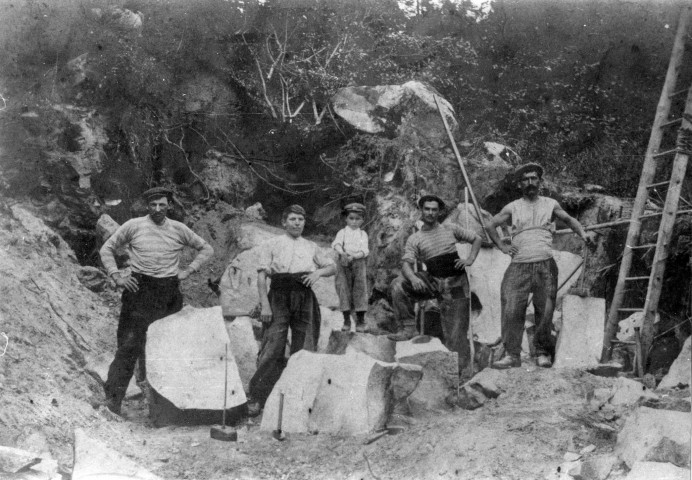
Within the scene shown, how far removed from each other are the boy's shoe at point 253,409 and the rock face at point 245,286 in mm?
2246

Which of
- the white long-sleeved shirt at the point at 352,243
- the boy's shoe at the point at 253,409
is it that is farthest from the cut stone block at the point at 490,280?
the boy's shoe at the point at 253,409

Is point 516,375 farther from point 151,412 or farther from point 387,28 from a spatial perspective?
point 387,28

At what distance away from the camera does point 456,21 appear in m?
7.36

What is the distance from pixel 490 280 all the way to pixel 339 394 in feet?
9.21

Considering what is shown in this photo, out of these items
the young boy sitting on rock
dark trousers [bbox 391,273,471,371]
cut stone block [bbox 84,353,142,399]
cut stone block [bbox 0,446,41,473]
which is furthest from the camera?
the young boy sitting on rock

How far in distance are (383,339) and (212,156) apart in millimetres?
3730

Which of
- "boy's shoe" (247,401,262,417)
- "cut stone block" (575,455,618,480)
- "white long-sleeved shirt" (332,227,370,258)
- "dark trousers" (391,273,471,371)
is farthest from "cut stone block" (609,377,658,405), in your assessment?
"white long-sleeved shirt" (332,227,370,258)

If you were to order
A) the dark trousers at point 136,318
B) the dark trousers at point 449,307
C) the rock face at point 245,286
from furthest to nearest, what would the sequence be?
the rock face at point 245,286, the dark trousers at point 449,307, the dark trousers at point 136,318

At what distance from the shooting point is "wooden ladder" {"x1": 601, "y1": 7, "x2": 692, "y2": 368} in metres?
6.14

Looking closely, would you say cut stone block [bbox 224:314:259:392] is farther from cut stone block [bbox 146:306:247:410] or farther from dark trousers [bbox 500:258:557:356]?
dark trousers [bbox 500:258:557:356]

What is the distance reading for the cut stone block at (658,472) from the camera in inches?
148

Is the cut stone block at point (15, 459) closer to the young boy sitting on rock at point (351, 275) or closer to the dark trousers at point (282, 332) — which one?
the dark trousers at point (282, 332)

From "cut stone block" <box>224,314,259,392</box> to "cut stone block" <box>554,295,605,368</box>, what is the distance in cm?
299

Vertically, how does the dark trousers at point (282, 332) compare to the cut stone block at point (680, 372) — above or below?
below
